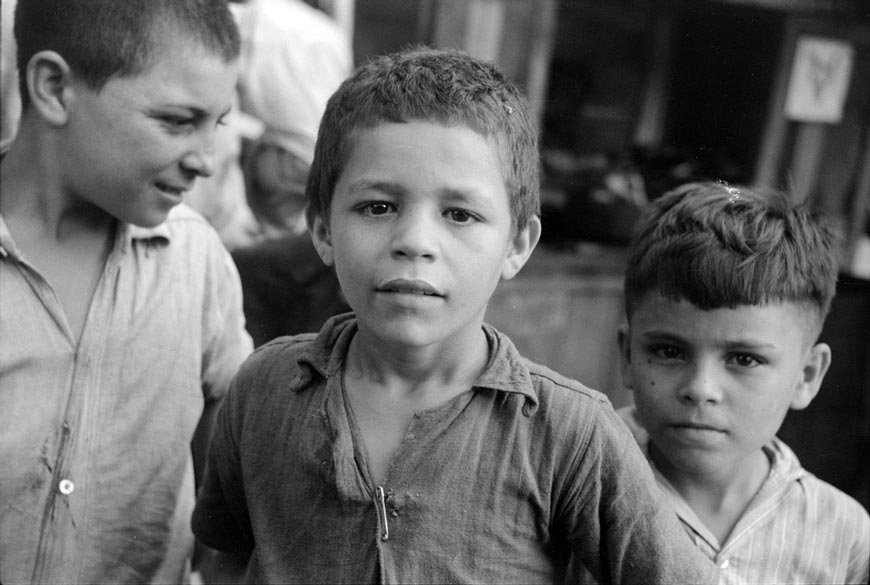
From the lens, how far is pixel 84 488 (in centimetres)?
191

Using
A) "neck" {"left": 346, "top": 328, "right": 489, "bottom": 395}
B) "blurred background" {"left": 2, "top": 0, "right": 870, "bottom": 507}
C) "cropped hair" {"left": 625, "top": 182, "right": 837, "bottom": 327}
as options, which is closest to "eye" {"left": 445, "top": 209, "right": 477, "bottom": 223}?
"neck" {"left": 346, "top": 328, "right": 489, "bottom": 395}

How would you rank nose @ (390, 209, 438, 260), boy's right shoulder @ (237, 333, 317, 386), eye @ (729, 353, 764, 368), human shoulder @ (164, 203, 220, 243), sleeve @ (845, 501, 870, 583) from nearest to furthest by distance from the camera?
nose @ (390, 209, 438, 260), boy's right shoulder @ (237, 333, 317, 386), eye @ (729, 353, 764, 368), sleeve @ (845, 501, 870, 583), human shoulder @ (164, 203, 220, 243)

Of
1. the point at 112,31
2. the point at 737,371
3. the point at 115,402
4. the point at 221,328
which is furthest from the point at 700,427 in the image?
the point at 112,31

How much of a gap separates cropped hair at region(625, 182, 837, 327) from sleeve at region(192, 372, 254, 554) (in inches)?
32.2

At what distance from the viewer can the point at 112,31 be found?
6.05ft

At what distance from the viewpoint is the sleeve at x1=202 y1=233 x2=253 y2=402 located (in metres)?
2.12

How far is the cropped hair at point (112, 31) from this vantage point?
6.05 feet

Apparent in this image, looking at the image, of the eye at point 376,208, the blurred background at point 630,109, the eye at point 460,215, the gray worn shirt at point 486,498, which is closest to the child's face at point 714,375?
the gray worn shirt at point 486,498

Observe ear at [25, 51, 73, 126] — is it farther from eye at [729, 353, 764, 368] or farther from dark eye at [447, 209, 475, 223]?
eye at [729, 353, 764, 368]

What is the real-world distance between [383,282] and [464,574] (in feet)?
1.60

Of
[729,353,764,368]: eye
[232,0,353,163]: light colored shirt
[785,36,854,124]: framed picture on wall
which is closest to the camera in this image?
[729,353,764,368]: eye

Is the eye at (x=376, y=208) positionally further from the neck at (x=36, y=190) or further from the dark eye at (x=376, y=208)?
the neck at (x=36, y=190)

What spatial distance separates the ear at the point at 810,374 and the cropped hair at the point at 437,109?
70cm

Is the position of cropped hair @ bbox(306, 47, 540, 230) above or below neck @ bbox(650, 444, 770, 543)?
above
